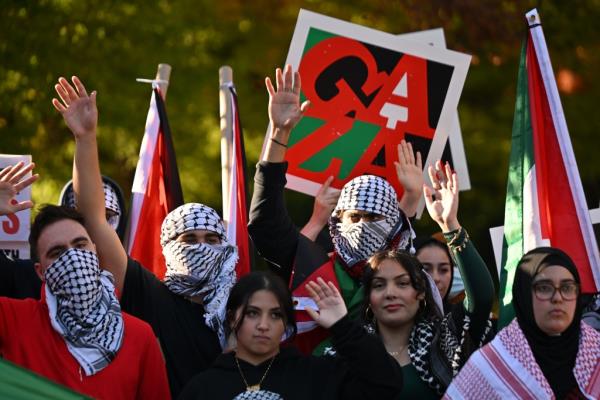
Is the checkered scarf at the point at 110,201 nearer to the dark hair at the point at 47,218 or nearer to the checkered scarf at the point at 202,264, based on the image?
the checkered scarf at the point at 202,264

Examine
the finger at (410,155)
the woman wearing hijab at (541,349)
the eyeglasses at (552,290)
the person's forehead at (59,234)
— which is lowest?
the woman wearing hijab at (541,349)

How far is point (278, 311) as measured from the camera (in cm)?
567

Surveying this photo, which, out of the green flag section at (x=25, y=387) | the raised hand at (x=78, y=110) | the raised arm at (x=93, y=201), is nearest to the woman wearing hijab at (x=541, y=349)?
the raised arm at (x=93, y=201)

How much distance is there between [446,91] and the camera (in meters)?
7.88

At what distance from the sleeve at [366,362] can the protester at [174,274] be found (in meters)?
0.79

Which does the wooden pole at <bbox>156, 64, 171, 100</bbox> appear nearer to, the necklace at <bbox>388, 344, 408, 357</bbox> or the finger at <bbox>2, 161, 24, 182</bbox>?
the finger at <bbox>2, 161, 24, 182</bbox>

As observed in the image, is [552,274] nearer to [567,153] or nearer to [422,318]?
[422,318]

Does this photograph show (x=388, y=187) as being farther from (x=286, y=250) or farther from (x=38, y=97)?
(x=38, y=97)

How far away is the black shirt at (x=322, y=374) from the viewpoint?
538 centimetres

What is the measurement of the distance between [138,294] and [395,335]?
112cm

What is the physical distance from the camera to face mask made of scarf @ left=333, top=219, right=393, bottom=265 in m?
6.47

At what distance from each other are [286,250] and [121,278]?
0.80m

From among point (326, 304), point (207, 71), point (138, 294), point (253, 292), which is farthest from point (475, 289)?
point (207, 71)

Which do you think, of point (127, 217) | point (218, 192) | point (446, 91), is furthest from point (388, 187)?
point (218, 192)
